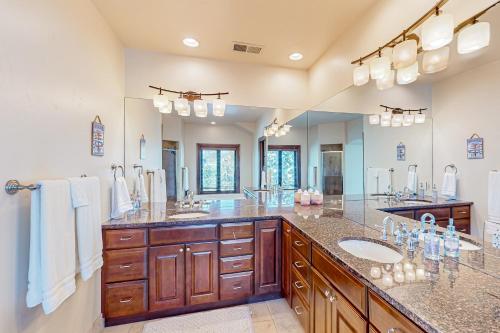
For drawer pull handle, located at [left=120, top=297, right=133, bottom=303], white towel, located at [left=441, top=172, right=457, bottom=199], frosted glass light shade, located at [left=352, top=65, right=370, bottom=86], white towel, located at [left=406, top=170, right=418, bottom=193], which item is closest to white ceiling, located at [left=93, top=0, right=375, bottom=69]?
frosted glass light shade, located at [left=352, top=65, right=370, bottom=86]

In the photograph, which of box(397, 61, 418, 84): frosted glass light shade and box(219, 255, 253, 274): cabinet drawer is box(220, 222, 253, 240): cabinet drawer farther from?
box(397, 61, 418, 84): frosted glass light shade

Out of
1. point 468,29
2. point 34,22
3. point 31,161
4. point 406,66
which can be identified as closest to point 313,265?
point 406,66

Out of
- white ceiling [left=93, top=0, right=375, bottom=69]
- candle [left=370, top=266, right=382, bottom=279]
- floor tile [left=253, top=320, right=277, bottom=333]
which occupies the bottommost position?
floor tile [left=253, top=320, right=277, bottom=333]

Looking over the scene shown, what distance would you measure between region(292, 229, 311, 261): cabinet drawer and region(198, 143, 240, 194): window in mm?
1349

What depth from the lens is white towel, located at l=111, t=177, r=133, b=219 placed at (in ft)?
6.88

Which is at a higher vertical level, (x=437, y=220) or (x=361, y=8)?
(x=361, y=8)

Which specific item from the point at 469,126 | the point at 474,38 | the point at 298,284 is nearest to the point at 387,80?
the point at 474,38

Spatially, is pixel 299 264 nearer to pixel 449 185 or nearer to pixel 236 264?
pixel 236 264

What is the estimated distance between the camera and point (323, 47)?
2.63 metres

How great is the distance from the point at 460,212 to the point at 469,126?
46cm

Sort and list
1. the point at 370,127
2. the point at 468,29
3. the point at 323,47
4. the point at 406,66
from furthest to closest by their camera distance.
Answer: the point at 323,47, the point at 370,127, the point at 406,66, the point at 468,29

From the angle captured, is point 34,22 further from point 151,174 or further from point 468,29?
point 468,29

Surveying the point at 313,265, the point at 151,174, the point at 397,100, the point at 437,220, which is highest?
the point at 397,100

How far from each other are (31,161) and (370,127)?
2.43 m
